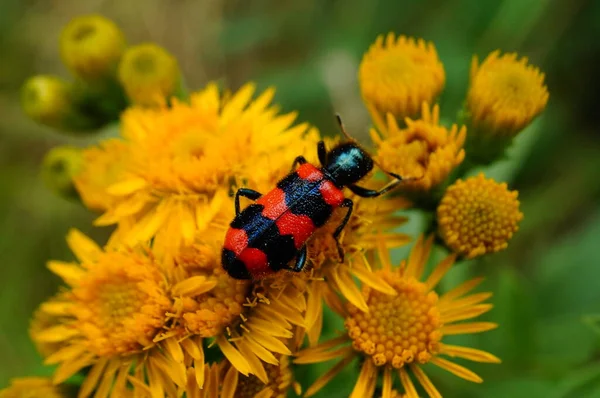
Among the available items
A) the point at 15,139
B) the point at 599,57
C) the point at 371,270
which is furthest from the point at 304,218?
the point at 15,139

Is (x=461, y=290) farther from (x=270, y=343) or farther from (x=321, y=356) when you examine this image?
(x=270, y=343)

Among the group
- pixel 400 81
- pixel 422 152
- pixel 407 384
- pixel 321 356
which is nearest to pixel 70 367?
pixel 321 356

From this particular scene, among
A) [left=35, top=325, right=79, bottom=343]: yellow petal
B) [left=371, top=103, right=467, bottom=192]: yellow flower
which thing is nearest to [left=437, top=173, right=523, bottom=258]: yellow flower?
[left=371, top=103, right=467, bottom=192]: yellow flower

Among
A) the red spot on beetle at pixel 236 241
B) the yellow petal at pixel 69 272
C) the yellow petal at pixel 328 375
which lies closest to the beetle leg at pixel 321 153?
the red spot on beetle at pixel 236 241

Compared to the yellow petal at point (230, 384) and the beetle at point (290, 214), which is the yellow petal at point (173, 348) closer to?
the yellow petal at point (230, 384)

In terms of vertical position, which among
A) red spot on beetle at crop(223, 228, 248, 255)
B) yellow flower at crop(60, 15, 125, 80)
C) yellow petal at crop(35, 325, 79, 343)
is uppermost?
yellow flower at crop(60, 15, 125, 80)

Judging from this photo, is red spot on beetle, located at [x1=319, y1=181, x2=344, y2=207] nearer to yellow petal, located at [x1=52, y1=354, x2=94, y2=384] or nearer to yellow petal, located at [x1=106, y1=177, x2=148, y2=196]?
yellow petal, located at [x1=106, y1=177, x2=148, y2=196]
